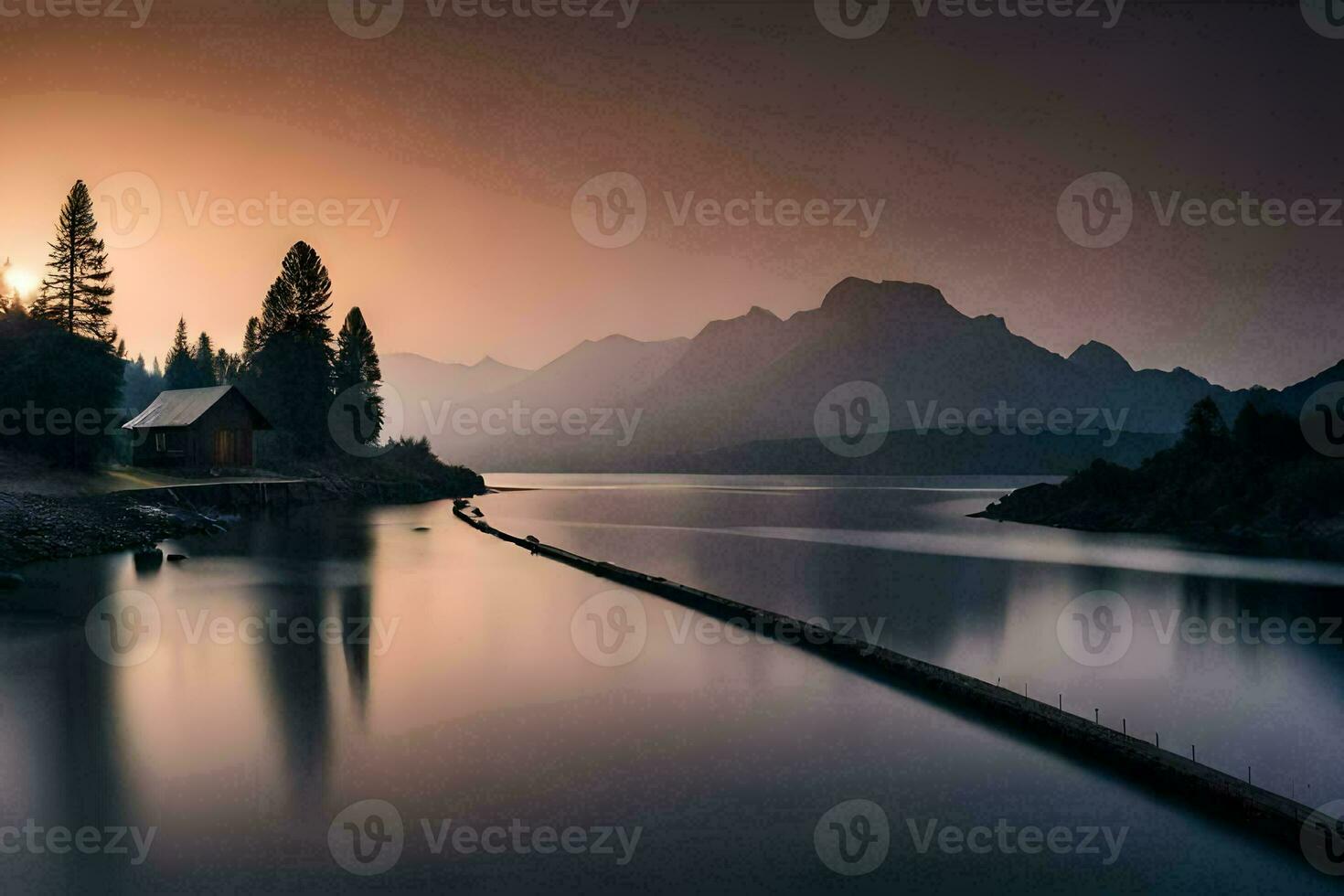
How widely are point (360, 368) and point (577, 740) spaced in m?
96.3

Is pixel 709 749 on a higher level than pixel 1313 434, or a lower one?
lower

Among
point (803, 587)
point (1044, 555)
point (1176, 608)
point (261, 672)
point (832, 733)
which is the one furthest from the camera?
point (1044, 555)

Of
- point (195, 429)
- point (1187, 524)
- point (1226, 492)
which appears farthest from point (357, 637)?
point (1226, 492)

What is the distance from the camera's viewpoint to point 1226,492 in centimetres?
5588

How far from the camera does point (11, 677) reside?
1616 centimetres

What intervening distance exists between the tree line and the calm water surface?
23.0 metres

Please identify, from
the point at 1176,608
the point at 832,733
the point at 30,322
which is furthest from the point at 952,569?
the point at 30,322

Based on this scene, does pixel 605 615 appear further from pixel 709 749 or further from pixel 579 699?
pixel 709 749

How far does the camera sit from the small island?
4934cm

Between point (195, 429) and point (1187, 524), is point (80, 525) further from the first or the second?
point (1187, 524)

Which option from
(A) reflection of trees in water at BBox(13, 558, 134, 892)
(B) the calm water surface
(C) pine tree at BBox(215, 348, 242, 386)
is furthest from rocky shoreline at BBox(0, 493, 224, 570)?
(C) pine tree at BBox(215, 348, 242, 386)

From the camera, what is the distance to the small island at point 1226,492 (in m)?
49.3

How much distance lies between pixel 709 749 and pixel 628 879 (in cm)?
438

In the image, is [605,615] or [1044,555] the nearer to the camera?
[605,615]
